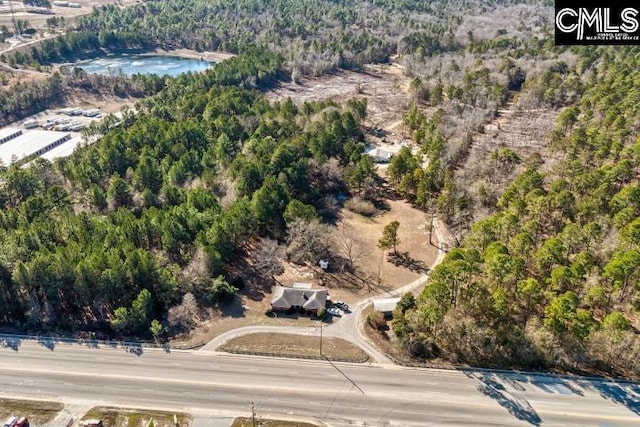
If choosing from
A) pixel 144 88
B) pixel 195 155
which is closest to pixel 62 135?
pixel 144 88

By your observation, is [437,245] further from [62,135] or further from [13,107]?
[13,107]

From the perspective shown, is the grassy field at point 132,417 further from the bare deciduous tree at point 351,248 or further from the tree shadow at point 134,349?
the bare deciduous tree at point 351,248

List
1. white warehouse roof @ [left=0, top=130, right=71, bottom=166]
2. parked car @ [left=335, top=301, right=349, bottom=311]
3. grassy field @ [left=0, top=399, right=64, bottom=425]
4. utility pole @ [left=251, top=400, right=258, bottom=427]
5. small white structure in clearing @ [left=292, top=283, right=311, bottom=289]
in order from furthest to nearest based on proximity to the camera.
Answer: white warehouse roof @ [left=0, top=130, right=71, bottom=166] → small white structure in clearing @ [left=292, top=283, right=311, bottom=289] → parked car @ [left=335, top=301, right=349, bottom=311] → grassy field @ [left=0, top=399, right=64, bottom=425] → utility pole @ [left=251, top=400, right=258, bottom=427]

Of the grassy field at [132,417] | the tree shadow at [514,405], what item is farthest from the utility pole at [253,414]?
the tree shadow at [514,405]

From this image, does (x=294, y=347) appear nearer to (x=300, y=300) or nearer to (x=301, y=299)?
(x=300, y=300)

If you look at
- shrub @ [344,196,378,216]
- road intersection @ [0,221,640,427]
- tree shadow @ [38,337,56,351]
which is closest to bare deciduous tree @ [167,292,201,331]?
road intersection @ [0,221,640,427]

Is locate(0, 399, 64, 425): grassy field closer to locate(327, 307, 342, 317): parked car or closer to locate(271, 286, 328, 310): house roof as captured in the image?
locate(271, 286, 328, 310): house roof

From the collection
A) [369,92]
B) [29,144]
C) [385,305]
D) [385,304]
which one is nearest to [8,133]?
[29,144]
